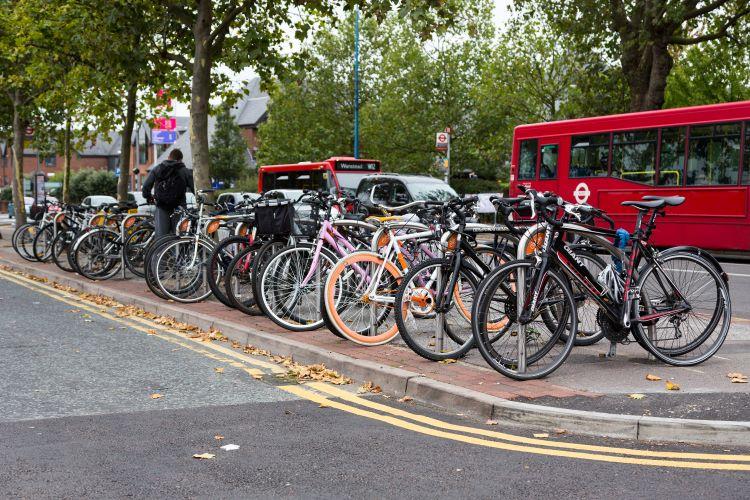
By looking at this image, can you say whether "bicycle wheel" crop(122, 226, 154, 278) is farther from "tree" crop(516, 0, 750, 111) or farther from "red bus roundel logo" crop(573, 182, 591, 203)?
"tree" crop(516, 0, 750, 111)

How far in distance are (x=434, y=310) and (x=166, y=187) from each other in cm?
738

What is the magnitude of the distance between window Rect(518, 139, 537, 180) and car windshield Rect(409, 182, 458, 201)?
1850mm

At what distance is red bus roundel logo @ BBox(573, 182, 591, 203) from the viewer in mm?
21000

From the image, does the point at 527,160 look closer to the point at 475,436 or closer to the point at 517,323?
the point at 517,323

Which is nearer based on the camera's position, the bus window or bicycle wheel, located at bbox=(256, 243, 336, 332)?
bicycle wheel, located at bbox=(256, 243, 336, 332)

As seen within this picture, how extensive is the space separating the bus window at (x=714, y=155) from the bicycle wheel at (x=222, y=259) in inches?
447

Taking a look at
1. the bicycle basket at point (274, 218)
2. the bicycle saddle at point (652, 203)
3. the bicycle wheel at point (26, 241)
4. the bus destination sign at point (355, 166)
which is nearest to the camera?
the bicycle saddle at point (652, 203)

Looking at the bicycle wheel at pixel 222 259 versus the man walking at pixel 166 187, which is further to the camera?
the man walking at pixel 166 187

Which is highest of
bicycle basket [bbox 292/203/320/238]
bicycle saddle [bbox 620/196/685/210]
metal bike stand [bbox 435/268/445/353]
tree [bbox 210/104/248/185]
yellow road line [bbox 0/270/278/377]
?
tree [bbox 210/104/248/185]

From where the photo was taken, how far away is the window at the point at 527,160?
896 inches

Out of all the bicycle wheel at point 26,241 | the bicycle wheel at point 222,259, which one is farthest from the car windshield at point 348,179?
the bicycle wheel at point 222,259

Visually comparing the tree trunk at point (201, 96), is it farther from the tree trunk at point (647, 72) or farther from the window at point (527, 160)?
the tree trunk at point (647, 72)

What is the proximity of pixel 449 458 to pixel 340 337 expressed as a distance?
132 inches

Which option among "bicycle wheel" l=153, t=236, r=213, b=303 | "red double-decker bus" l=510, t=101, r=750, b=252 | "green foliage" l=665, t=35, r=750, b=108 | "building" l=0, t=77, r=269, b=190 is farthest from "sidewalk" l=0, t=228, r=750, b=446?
"building" l=0, t=77, r=269, b=190
